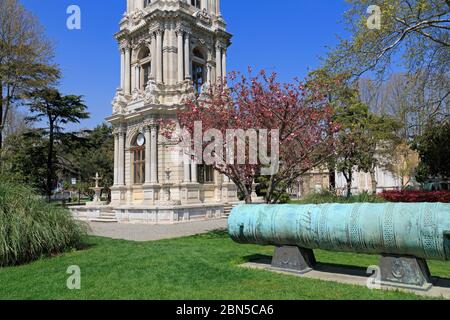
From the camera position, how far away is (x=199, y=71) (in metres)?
28.3

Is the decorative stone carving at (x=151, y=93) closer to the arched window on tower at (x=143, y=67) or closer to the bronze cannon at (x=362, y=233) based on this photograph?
the arched window on tower at (x=143, y=67)

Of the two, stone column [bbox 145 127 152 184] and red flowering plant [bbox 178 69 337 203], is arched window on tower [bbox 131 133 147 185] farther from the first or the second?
red flowering plant [bbox 178 69 337 203]

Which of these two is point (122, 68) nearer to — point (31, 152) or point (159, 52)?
point (159, 52)

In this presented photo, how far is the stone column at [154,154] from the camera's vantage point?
23188mm

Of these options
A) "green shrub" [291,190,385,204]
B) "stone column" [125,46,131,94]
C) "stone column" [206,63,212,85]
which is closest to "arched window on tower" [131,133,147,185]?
"stone column" [125,46,131,94]

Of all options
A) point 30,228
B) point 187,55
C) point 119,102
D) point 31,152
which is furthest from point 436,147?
point 31,152

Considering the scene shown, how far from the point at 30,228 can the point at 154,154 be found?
15106 mm

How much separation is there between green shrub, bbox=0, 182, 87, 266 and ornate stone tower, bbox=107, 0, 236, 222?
10018mm

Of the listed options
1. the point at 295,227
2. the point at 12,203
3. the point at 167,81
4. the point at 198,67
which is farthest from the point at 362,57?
the point at 198,67

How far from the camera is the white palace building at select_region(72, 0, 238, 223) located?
22.8 m

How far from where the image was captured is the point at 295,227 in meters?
6.19

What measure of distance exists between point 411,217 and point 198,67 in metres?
24.9

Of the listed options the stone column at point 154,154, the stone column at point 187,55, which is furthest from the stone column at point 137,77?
the stone column at point 154,154
